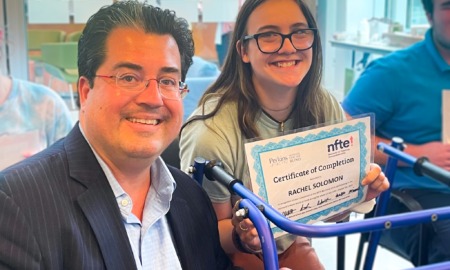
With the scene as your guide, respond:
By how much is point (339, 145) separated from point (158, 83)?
1.64 ft

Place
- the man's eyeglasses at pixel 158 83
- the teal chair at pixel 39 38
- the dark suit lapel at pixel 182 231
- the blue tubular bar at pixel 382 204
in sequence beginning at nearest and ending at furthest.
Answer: the man's eyeglasses at pixel 158 83, the dark suit lapel at pixel 182 231, the blue tubular bar at pixel 382 204, the teal chair at pixel 39 38

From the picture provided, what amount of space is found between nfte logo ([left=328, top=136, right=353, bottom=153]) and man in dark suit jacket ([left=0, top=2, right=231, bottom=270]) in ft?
1.32

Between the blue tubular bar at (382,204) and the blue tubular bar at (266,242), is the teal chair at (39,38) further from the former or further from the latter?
the blue tubular bar at (266,242)

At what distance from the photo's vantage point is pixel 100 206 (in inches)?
39.4

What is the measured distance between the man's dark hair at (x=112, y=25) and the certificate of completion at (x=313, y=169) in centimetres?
31

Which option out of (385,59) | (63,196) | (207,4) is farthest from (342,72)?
(63,196)

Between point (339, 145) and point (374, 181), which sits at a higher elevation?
point (339, 145)

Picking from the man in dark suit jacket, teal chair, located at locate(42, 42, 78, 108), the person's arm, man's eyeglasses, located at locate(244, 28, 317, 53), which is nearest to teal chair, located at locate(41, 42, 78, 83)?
teal chair, located at locate(42, 42, 78, 108)

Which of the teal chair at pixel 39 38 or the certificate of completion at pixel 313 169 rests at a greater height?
the teal chair at pixel 39 38

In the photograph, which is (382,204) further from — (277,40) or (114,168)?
(114,168)

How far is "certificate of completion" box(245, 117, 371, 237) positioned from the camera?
118 centimetres

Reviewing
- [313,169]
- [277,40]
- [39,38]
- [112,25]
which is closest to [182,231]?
[313,169]

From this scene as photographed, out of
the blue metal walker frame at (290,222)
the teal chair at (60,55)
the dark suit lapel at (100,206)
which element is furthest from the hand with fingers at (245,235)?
the teal chair at (60,55)

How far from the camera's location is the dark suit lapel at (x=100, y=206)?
98cm
